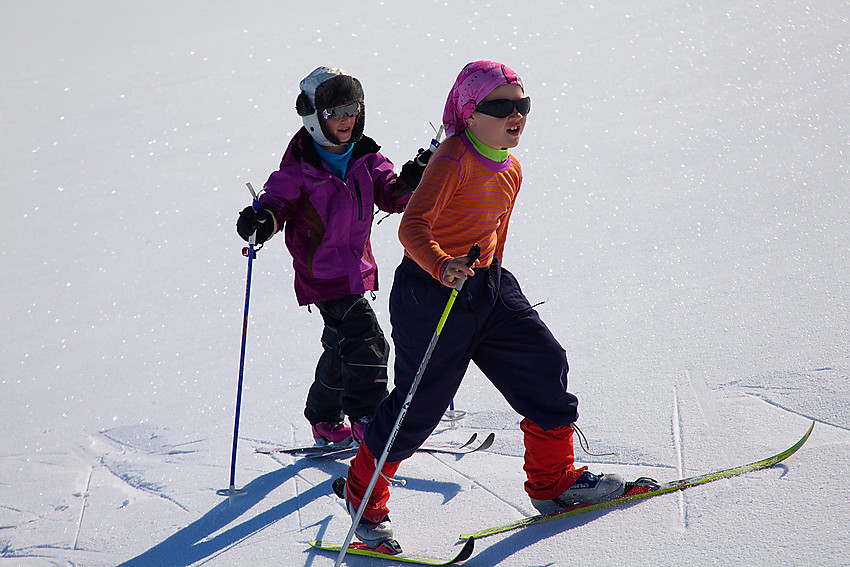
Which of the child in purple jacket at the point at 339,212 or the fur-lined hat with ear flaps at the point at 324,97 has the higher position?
the fur-lined hat with ear flaps at the point at 324,97

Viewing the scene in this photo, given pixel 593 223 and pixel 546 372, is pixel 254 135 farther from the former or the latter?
pixel 546 372

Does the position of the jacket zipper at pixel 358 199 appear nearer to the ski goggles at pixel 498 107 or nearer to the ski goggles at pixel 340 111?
the ski goggles at pixel 340 111

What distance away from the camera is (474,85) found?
110 inches

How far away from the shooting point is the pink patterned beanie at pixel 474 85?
2.76m

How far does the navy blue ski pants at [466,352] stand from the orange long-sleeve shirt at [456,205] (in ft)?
0.43

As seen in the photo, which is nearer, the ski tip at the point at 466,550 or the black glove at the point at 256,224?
the ski tip at the point at 466,550

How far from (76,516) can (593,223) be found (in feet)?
12.5

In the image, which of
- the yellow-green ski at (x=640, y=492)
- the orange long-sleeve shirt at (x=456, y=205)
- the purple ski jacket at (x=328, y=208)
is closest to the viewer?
the orange long-sleeve shirt at (x=456, y=205)

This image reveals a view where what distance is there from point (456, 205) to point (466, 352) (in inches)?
19.9

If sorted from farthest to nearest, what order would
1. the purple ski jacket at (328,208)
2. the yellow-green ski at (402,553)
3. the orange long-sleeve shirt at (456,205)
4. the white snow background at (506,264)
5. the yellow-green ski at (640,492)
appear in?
the purple ski jacket at (328,208)
the white snow background at (506,264)
the yellow-green ski at (640,492)
the yellow-green ski at (402,553)
the orange long-sleeve shirt at (456,205)

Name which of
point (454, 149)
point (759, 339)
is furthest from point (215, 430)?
point (759, 339)

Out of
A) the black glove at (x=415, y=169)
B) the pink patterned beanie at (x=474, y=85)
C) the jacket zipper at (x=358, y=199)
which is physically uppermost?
the pink patterned beanie at (x=474, y=85)

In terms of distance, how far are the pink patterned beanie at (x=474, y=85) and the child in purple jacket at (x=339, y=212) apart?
29.8 inches

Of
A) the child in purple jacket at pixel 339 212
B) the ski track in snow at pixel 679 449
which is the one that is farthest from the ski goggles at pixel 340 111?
the ski track in snow at pixel 679 449
